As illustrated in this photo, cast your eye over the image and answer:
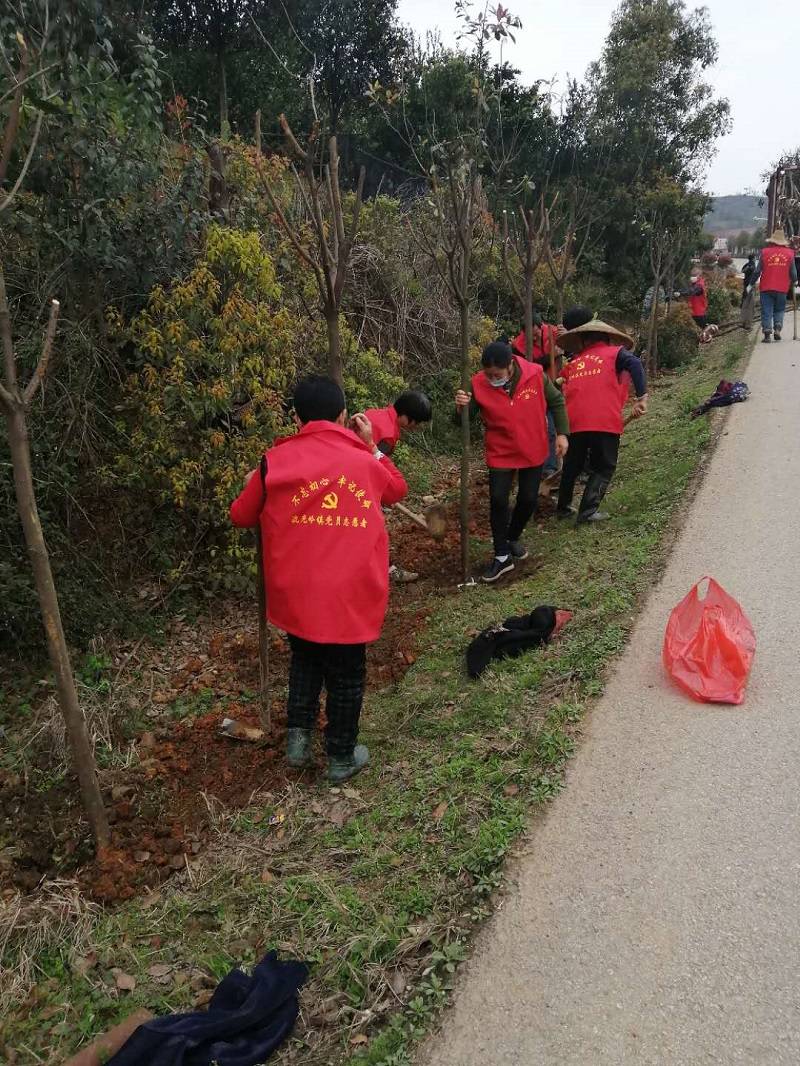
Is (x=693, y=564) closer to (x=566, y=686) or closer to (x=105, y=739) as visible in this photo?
(x=566, y=686)

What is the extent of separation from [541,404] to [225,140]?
14.2ft

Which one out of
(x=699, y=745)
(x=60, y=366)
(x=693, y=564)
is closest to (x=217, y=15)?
(x=60, y=366)

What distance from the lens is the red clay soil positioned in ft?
10.3

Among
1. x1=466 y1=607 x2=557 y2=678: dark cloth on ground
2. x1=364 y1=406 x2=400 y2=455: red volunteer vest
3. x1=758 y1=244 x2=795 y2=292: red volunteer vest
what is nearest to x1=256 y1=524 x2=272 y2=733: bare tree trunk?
x1=466 y1=607 x2=557 y2=678: dark cloth on ground

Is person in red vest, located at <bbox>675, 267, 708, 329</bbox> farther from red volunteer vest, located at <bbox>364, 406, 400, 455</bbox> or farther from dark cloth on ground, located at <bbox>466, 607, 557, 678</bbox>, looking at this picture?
dark cloth on ground, located at <bbox>466, 607, 557, 678</bbox>

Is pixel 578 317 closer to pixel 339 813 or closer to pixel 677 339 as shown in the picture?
pixel 339 813

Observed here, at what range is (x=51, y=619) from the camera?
2.81 m

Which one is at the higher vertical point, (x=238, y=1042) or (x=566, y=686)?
(x=566, y=686)

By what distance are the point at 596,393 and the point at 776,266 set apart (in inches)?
283

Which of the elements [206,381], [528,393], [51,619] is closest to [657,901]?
[51,619]

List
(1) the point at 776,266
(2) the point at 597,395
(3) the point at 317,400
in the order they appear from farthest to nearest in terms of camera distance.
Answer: (1) the point at 776,266 < (2) the point at 597,395 < (3) the point at 317,400

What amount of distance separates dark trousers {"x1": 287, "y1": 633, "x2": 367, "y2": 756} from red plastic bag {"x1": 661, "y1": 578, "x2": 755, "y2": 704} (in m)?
1.48

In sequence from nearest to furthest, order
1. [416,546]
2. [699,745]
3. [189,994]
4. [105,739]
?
[189,994] < [699,745] < [105,739] < [416,546]

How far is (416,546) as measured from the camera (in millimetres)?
6535
